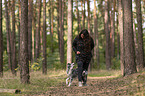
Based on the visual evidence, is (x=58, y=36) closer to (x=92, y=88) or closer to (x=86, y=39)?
(x=86, y=39)

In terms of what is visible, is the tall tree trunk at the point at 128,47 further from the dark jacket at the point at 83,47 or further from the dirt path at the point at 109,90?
the dark jacket at the point at 83,47

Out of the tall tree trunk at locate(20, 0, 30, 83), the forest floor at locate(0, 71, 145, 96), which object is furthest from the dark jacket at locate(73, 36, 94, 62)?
the tall tree trunk at locate(20, 0, 30, 83)

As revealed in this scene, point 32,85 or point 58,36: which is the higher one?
point 58,36

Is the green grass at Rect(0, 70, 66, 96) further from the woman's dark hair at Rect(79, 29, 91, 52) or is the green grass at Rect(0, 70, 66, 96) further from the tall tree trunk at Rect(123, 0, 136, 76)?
the tall tree trunk at Rect(123, 0, 136, 76)

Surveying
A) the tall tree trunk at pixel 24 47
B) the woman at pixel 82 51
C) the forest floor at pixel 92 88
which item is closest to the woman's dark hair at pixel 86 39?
the woman at pixel 82 51

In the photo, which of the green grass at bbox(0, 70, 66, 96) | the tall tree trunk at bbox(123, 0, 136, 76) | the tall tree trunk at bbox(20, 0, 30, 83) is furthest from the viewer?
the tall tree trunk at bbox(123, 0, 136, 76)

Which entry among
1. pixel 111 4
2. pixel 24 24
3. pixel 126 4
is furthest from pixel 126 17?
pixel 111 4

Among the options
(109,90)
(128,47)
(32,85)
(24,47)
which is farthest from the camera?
(128,47)

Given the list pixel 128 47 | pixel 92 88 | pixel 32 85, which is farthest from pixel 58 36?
pixel 92 88

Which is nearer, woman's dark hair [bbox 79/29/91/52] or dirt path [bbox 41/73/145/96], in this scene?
dirt path [bbox 41/73/145/96]

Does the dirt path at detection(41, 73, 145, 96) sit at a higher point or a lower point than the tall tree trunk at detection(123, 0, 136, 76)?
lower

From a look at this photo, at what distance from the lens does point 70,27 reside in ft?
44.1

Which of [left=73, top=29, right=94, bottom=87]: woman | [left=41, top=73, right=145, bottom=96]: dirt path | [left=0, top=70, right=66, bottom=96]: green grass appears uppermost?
[left=73, top=29, right=94, bottom=87]: woman

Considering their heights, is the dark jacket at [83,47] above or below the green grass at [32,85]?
above
